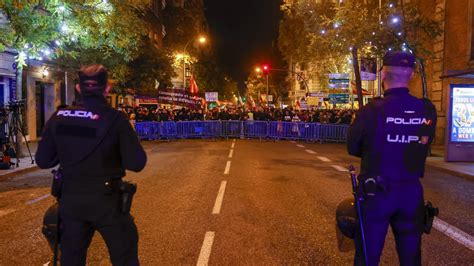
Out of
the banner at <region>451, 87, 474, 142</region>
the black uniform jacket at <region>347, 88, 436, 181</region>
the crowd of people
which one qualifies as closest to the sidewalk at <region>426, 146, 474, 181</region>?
the banner at <region>451, 87, 474, 142</region>

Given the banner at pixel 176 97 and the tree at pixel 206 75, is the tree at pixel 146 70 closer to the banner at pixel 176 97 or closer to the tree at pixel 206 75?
the banner at pixel 176 97

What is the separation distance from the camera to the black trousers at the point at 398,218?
130 inches

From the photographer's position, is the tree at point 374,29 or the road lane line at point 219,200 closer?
the road lane line at point 219,200

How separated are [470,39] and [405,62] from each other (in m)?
20.5

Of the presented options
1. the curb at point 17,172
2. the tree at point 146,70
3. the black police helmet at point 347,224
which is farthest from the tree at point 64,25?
the tree at point 146,70

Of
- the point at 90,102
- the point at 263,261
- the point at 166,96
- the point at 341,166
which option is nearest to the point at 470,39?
the point at 341,166

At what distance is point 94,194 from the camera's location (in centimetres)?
317

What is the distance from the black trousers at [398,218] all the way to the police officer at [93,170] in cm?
166

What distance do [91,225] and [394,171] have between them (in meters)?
2.14

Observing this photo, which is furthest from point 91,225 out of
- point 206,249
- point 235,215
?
point 235,215

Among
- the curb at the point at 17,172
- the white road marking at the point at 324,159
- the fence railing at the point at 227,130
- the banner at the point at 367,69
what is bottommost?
the curb at the point at 17,172

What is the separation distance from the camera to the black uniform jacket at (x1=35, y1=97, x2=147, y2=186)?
10.5ft

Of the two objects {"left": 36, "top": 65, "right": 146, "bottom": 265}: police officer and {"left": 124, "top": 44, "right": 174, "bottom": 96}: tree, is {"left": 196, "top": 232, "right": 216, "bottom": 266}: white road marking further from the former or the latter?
{"left": 124, "top": 44, "right": 174, "bottom": 96}: tree

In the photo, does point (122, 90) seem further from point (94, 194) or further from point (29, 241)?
point (94, 194)
